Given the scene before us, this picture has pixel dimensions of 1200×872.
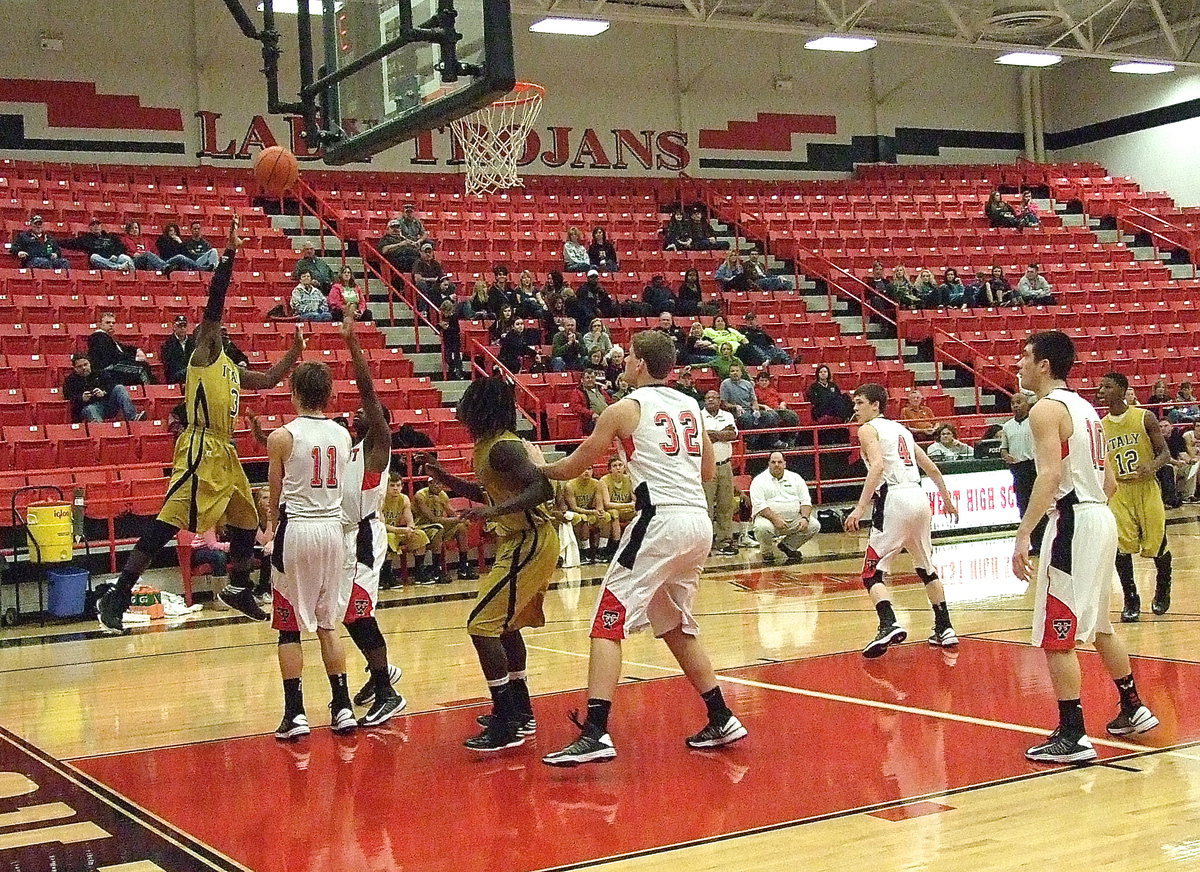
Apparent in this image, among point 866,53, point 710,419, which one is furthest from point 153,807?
point 866,53

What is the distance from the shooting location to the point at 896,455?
889 cm

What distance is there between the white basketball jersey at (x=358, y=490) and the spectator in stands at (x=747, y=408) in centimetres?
989

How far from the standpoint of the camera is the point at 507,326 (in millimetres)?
18188

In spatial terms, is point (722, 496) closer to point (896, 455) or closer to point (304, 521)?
point (896, 455)

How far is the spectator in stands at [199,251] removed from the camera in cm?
1812

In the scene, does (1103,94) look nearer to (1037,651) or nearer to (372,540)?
(1037,651)

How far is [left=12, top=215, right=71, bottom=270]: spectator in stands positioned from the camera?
17.0 metres

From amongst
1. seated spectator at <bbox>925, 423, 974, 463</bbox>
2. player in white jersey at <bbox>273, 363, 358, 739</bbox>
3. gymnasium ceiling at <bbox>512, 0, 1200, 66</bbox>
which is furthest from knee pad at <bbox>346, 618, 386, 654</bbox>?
gymnasium ceiling at <bbox>512, 0, 1200, 66</bbox>

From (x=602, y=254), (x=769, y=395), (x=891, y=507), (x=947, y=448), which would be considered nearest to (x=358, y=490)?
(x=891, y=507)

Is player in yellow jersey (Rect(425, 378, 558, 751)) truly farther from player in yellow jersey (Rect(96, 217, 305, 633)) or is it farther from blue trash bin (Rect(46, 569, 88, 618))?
blue trash bin (Rect(46, 569, 88, 618))

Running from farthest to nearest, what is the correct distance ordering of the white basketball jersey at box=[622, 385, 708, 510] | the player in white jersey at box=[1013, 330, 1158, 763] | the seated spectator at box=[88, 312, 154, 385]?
the seated spectator at box=[88, 312, 154, 385] < the white basketball jersey at box=[622, 385, 708, 510] < the player in white jersey at box=[1013, 330, 1158, 763]

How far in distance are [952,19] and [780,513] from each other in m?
12.2

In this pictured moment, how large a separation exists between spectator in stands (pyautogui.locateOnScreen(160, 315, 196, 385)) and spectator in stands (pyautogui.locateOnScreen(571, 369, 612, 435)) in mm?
4569

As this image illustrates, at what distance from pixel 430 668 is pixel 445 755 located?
102 inches
